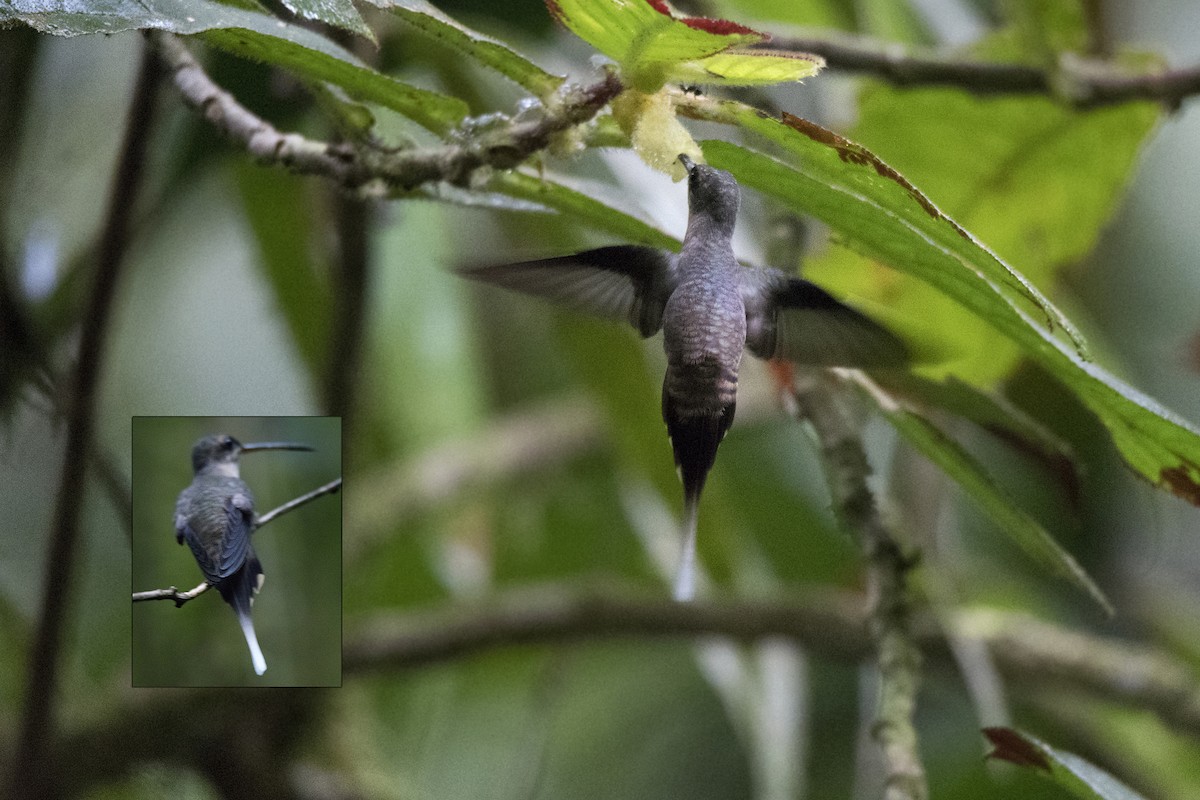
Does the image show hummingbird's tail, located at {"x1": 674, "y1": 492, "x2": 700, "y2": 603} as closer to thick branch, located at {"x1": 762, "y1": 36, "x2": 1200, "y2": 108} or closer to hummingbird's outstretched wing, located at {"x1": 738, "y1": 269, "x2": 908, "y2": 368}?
hummingbird's outstretched wing, located at {"x1": 738, "y1": 269, "x2": 908, "y2": 368}

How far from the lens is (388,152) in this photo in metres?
0.45

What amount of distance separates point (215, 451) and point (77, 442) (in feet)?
0.68

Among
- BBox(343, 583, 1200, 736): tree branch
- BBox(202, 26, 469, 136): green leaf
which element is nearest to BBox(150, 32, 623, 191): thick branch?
BBox(202, 26, 469, 136): green leaf

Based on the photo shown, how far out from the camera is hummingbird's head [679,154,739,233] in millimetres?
402

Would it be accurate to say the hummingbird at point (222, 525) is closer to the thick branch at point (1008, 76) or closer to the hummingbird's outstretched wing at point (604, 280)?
the hummingbird's outstretched wing at point (604, 280)

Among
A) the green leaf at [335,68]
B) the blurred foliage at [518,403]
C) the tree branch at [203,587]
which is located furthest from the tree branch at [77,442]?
the green leaf at [335,68]

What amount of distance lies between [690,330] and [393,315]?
3.30 feet

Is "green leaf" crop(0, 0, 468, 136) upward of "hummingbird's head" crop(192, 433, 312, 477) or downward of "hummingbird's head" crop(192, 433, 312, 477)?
upward

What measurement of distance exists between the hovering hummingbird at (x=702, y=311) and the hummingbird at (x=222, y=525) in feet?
0.52

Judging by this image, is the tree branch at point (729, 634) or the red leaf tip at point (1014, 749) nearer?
the red leaf tip at point (1014, 749)

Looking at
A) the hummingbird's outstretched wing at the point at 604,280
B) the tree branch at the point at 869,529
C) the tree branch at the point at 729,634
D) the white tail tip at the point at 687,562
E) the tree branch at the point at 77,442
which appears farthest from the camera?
the tree branch at the point at 729,634

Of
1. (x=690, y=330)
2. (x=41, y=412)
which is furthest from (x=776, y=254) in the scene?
(x=41, y=412)

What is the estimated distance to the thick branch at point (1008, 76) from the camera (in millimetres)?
818

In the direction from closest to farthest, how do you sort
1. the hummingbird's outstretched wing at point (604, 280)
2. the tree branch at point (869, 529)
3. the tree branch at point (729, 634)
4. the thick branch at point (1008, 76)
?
the hummingbird's outstretched wing at point (604, 280) < the tree branch at point (869, 529) < the thick branch at point (1008, 76) < the tree branch at point (729, 634)
